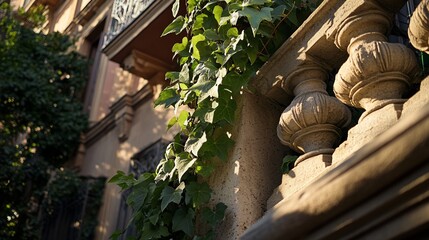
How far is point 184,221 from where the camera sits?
3084mm

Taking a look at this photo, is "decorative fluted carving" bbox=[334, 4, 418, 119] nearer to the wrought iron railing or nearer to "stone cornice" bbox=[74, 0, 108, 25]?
the wrought iron railing

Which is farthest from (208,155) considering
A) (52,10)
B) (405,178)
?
(52,10)

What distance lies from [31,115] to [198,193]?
653cm

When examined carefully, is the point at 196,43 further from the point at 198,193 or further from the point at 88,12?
the point at 88,12

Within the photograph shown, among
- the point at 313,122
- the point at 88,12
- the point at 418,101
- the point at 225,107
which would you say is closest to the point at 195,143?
the point at 225,107

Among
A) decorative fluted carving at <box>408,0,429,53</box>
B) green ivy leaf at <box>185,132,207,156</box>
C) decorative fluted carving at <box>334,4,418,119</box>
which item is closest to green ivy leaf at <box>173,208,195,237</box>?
green ivy leaf at <box>185,132,207,156</box>

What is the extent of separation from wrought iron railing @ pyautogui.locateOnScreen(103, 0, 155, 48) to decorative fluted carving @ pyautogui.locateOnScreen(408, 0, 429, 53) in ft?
14.1

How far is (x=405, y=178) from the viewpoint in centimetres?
182

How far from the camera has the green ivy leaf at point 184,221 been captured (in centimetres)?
305

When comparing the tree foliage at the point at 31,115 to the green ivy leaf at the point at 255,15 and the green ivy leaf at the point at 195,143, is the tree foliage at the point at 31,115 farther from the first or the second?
the green ivy leaf at the point at 255,15

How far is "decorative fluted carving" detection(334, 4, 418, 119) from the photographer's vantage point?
238 cm

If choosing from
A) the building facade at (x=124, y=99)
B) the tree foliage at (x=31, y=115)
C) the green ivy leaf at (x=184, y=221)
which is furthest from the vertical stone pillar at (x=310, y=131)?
the tree foliage at (x=31, y=115)

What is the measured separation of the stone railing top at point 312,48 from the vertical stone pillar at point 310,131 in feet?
0.62

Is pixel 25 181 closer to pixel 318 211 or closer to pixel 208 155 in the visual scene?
pixel 208 155
